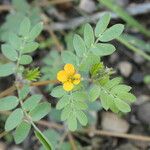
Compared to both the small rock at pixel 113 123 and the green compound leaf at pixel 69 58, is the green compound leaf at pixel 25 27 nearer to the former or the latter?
the green compound leaf at pixel 69 58

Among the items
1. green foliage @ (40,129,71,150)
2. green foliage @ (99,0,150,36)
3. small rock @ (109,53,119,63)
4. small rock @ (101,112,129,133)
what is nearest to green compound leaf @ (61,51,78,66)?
green foliage @ (40,129,71,150)

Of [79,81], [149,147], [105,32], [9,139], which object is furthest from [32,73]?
[149,147]

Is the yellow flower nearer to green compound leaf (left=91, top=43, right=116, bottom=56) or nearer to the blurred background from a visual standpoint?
green compound leaf (left=91, top=43, right=116, bottom=56)

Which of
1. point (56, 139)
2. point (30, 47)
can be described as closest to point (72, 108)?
point (30, 47)

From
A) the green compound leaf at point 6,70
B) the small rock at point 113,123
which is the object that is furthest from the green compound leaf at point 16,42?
the small rock at point 113,123

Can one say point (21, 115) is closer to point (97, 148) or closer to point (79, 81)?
point (79, 81)

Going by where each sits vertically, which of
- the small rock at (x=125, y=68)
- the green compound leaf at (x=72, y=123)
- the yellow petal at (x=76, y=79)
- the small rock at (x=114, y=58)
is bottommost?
the small rock at (x=125, y=68)

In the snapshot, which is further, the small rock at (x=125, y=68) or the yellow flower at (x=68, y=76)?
the small rock at (x=125, y=68)
